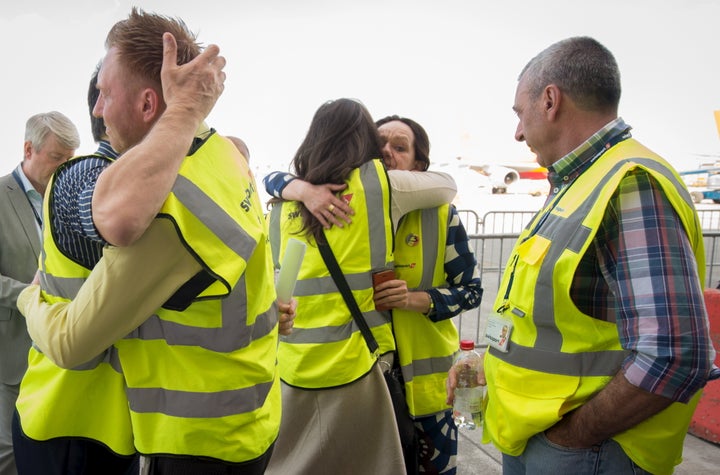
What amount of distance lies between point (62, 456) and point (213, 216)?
73 cm

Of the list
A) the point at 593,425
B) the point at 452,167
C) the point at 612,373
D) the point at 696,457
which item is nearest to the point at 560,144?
the point at 612,373

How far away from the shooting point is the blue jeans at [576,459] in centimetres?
122

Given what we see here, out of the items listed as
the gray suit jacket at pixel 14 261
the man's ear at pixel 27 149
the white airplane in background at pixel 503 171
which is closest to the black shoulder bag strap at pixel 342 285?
the gray suit jacket at pixel 14 261

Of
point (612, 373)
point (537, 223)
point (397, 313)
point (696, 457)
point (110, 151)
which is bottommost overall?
point (696, 457)

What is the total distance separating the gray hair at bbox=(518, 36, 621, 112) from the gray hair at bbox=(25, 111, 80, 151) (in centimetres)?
244

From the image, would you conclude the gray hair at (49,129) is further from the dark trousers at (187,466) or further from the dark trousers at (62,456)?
the dark trousers at (187,466)

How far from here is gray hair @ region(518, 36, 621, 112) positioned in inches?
50.4

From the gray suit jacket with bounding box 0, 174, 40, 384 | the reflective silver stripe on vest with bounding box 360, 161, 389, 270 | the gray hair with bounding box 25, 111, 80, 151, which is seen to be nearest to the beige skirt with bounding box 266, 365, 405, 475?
the reflective silver stripe on vest with bounding box 360, 161, 389, 270

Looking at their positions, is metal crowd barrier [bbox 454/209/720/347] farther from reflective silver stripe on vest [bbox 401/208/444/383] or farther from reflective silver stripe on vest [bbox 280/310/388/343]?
reflective silver stripe on vest [bbox 280/310/388/343]

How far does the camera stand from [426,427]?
2221 millimetres

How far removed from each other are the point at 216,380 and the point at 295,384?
93cm

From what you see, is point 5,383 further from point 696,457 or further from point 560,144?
point 696,457

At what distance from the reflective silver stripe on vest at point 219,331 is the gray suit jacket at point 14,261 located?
1777 mm

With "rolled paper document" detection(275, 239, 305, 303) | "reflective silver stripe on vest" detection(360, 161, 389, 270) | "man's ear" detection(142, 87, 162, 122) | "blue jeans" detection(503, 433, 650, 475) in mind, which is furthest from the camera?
"reflective silver stripe on vest" detection(360, 161, 389, 270)
